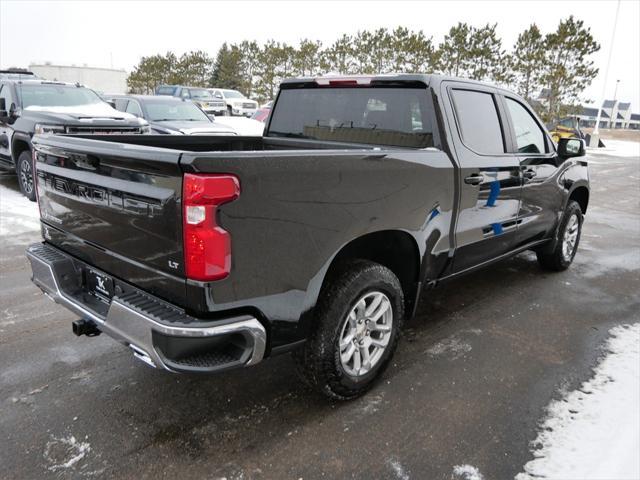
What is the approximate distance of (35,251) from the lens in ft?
10.1

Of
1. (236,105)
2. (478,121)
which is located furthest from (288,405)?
(236,105)

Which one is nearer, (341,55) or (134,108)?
(134,108)

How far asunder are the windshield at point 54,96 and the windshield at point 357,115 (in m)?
6.32

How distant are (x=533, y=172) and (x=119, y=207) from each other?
3472mm

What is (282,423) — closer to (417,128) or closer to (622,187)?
(417,128)

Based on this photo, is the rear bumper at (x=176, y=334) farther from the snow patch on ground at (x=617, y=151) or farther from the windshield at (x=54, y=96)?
the snow patch on ground at (x=617, y=151)

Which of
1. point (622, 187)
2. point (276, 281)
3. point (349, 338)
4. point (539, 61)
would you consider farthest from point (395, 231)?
point (539, 61)

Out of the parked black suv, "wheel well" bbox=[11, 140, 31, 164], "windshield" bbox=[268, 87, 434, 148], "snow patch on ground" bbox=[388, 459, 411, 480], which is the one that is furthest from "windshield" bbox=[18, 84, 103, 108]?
"snow patch on ground" bbox=[388, 459, 411, 480]

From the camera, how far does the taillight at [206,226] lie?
2.07 meters

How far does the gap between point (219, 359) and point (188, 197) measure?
0.76 metres

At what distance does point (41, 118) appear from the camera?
25.4ft

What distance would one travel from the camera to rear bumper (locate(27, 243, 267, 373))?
7.12 ft

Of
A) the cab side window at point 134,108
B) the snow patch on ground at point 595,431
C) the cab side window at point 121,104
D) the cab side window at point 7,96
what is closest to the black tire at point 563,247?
the snow patch on ground at point 595,431

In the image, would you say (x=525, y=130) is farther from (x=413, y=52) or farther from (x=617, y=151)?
(x=413, y=52)
